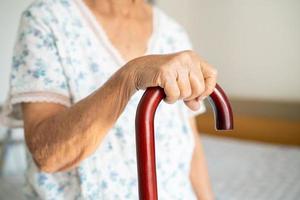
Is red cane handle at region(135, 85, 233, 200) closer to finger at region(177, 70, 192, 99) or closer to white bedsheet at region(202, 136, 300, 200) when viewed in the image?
finger at region(177, 70, 192, 99)

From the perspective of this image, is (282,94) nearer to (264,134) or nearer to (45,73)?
(264,134)

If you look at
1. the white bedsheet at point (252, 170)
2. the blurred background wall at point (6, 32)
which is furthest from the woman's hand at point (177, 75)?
the blurred background wall at point (6, 32)

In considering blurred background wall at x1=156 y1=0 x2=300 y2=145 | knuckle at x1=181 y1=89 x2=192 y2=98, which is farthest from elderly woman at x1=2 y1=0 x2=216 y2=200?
blurred background wall at x1=156 y1=0 x2=300 y2=145

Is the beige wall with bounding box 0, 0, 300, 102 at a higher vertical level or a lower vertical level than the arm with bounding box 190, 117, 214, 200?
higher

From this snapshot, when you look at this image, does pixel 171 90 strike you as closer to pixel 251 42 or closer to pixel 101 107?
pixel 101 107

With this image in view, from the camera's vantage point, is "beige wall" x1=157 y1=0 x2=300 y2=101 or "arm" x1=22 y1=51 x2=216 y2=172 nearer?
"arm" x1=22 y1=51 x2=216 y2=172

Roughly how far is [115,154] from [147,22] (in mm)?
327

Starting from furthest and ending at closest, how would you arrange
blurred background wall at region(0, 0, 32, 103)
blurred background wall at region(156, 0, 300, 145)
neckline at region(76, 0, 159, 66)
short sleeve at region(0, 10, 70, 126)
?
1. blurred background wall at region(156, 0, 300, 145)
2. blurred background wall at region(0, 0, 32, 103)
3. neckline at region(76, 0, 159, 66)
4. short sleeve at region(0, 10, 70, 126)

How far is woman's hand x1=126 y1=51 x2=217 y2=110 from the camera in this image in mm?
415

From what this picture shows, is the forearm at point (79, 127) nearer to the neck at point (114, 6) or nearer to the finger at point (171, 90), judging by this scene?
the finger at point (171, 90)

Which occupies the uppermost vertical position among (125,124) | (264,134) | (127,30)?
(127,30)

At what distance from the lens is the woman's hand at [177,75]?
0.41 m

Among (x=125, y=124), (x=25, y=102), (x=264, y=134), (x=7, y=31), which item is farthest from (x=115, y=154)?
(x=264, y=134)

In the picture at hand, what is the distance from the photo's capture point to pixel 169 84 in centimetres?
41
